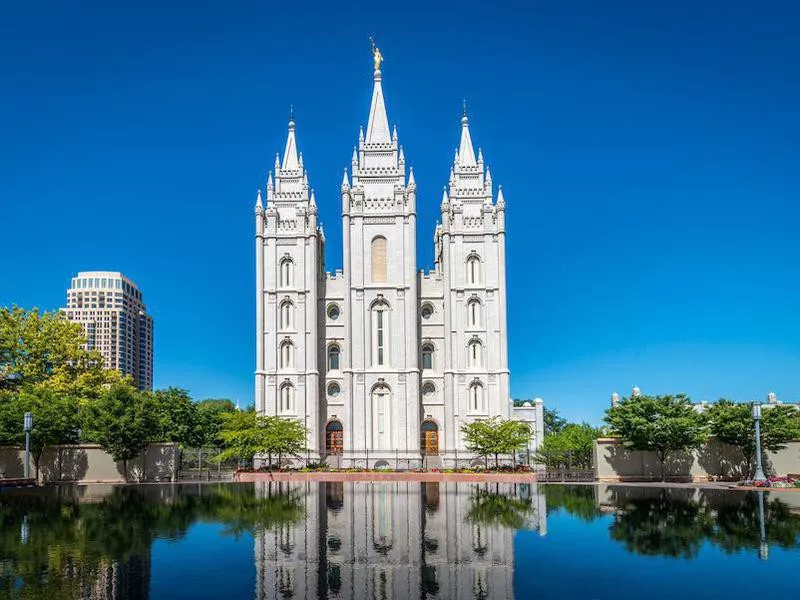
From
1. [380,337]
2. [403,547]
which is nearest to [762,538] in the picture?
[403,547]

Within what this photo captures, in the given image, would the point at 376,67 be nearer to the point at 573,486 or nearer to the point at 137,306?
the point at 573,486

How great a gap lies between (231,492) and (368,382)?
22.7 metres

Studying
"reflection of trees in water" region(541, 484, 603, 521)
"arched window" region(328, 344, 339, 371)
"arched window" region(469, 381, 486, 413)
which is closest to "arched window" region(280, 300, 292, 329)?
"arched window" region(328, 344, 339, 371)

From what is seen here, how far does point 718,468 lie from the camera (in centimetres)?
4269

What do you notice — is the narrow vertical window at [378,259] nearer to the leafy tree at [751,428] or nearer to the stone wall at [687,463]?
the stone wall at [687,463]

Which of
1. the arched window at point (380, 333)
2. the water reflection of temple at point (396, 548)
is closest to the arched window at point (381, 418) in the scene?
the arched window at point (380, 333)

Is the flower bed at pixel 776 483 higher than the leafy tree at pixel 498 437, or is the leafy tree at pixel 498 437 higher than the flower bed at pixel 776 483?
the leafy tree at pixel 498 437

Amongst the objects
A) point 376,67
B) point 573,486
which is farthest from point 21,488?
point 376,67

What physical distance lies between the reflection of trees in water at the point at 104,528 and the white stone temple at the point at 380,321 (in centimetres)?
2018

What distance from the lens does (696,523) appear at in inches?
957

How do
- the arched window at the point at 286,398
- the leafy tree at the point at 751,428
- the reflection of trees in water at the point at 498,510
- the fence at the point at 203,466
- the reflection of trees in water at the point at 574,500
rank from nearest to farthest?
1. the reflection of trees in water at the point at 498,510
2. the reflection of trees in water at the point at 574,500
3. the leafy tree at the point at 751,428
4. the fence at the point at 203,466
5. the arched window at the point at 286,398

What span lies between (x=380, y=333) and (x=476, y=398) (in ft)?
29.6

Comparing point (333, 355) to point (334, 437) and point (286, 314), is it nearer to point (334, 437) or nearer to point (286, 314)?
point (286, 314)

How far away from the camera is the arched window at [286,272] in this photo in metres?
60.6
